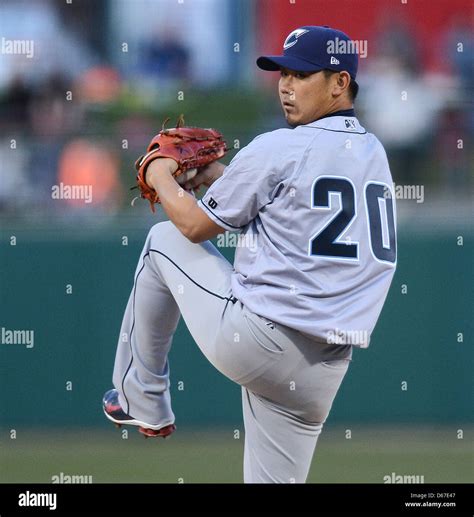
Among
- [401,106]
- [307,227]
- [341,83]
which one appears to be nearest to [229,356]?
[307,227]

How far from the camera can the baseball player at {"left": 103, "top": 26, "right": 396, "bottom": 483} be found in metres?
3.16

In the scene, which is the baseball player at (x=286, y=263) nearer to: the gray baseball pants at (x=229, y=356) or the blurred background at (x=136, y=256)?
the gray baseball pants at (x=229, y=356)

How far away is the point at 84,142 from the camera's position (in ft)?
21.7

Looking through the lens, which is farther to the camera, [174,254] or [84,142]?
[84,142]

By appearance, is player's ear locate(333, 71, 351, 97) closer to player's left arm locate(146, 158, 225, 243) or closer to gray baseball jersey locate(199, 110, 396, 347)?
gray baseball jersey locate(199, 110, 396, 347)

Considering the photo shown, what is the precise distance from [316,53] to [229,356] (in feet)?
3.00

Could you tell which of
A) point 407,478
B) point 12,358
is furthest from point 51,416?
point 407,478

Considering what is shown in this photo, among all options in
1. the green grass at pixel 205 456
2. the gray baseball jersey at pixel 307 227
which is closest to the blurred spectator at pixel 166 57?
the green grass at pixel 205 456

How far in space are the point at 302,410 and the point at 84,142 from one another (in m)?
3.69

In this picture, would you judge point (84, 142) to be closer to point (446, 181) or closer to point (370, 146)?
point (446, 181)

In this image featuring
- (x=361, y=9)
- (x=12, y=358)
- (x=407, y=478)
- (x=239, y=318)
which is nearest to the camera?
(x=239, y=318)

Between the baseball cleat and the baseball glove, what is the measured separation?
0.63 meters

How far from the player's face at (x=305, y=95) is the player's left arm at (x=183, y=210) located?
15.6 inches

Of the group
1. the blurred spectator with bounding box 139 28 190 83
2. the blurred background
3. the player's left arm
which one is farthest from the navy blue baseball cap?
the blurred spectator with bounding box 139 28 190 83
